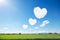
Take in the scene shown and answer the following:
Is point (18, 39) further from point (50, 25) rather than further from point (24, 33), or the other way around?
point (50, 25)

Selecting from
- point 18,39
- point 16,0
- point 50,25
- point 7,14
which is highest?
point 16,0

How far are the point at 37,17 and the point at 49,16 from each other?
43 centimetres

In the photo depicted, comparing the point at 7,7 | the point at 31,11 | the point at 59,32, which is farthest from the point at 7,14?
the point at 59,32

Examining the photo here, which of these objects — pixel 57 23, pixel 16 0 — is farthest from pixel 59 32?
pixel 16 0

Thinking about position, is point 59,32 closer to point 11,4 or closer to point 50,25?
point 50,25

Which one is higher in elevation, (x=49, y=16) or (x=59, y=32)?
(x=49, y=16)

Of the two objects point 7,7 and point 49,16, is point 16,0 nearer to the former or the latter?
point 7,7

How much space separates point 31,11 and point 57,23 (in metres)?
1.02

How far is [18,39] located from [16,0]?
139 cm

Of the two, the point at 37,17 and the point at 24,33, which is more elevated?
the point at 37,17

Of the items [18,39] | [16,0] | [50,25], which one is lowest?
[18,39]

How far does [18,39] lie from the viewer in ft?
22.5

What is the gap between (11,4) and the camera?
6789mm

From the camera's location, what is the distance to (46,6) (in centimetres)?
683
